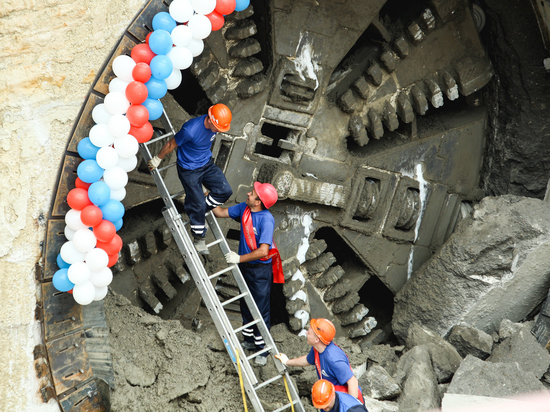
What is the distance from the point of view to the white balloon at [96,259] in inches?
130

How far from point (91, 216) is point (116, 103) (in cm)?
66

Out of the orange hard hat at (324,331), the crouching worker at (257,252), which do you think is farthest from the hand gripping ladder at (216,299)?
the orange hard hat at (324,331)

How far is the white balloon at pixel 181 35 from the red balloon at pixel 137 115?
47 centimetres

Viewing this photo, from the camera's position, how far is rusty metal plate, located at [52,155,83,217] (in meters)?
3.43

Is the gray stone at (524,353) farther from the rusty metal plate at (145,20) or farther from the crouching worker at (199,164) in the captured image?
the rusty metal plate at (145,20)

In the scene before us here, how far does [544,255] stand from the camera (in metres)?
5.05

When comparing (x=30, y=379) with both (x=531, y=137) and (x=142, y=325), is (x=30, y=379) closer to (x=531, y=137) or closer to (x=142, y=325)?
(x=142, y=325)

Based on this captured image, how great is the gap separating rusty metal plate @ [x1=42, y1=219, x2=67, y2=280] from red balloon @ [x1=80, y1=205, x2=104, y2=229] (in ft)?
0.89

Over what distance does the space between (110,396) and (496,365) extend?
8.89 ft

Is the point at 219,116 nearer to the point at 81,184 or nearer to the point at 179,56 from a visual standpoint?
the point at 179,56

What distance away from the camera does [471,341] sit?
15.9 feet

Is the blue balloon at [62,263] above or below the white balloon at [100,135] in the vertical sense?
below

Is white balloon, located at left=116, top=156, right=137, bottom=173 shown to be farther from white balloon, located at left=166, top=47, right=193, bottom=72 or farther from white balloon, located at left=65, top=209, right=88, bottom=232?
white balloon, located at left=166, top=47, right=193, bottom=72

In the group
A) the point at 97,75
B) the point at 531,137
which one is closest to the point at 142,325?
the point at 97,75
